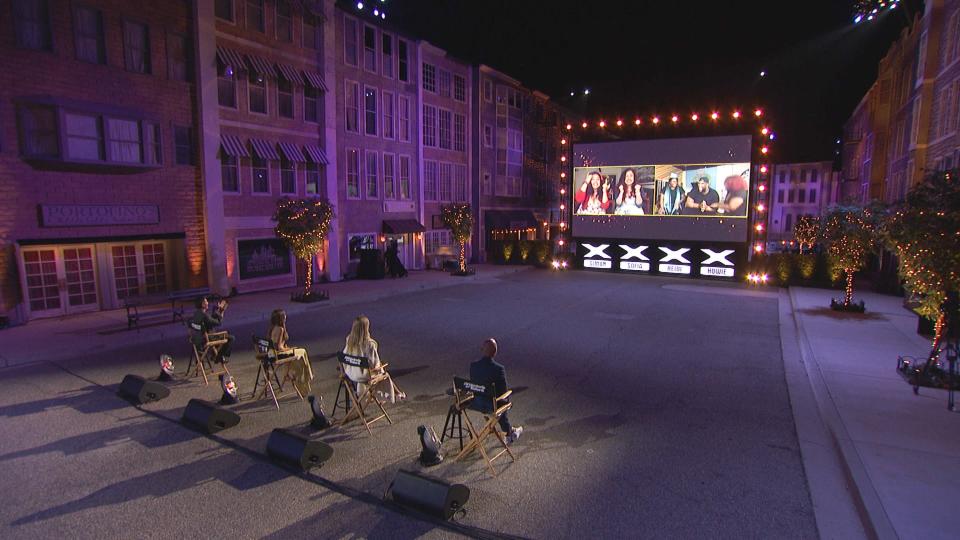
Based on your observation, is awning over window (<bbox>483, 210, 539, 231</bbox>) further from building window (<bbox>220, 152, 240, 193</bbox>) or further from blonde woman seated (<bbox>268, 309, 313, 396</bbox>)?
blonde woman seated (<bbox>268, 309, 313, 396</bbox>)

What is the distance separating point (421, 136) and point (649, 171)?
13286 millimetres

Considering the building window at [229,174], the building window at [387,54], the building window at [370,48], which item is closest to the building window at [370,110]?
the building window at [370,48]

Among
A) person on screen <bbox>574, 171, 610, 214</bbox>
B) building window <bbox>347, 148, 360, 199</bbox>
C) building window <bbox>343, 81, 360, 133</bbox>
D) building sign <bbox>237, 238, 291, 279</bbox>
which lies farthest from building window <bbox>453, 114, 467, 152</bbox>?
building sign <bbox>237, 238, 291, 279</bbox>

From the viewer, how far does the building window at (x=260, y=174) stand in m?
22.3

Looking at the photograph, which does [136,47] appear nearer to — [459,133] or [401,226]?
[401,226]

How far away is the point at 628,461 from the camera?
23.5ft

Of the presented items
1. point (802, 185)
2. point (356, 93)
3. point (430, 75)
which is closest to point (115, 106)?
point (356, 93)

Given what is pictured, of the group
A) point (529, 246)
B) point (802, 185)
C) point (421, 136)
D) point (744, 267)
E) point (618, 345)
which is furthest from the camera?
point (802, 185)

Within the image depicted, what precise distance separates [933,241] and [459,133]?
28.0m

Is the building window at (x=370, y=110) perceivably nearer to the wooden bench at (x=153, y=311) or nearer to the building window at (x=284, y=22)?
the building window at (x=284, y=22)

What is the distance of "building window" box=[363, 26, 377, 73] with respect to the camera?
27.1 meters

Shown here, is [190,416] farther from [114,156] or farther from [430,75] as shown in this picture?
[430,75]

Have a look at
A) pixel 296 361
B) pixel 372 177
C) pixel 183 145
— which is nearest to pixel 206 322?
pixel 296 361

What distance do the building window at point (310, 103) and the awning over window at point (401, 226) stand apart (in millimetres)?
6668
